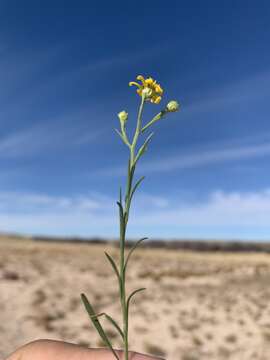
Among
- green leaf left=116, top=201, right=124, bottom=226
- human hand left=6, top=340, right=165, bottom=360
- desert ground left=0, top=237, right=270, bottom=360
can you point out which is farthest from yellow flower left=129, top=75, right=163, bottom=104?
desert ground left=0, top=237, right=270, bottom=360

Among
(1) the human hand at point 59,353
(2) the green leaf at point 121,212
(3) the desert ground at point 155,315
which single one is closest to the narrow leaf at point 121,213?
(2) the green leaf at point 121,212

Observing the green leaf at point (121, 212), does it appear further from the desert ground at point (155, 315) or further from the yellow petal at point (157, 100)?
the desert ground at point (155, 315)

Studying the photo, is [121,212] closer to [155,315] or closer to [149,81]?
[149,81]

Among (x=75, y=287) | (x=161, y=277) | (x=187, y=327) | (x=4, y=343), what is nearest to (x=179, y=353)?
(x=187, y=327)

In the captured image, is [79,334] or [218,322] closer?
[79,334]

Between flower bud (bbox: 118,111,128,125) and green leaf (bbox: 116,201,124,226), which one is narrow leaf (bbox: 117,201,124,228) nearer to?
green leaf (bbox: 116,201,124,226)

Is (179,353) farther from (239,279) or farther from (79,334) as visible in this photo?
(239,279)
